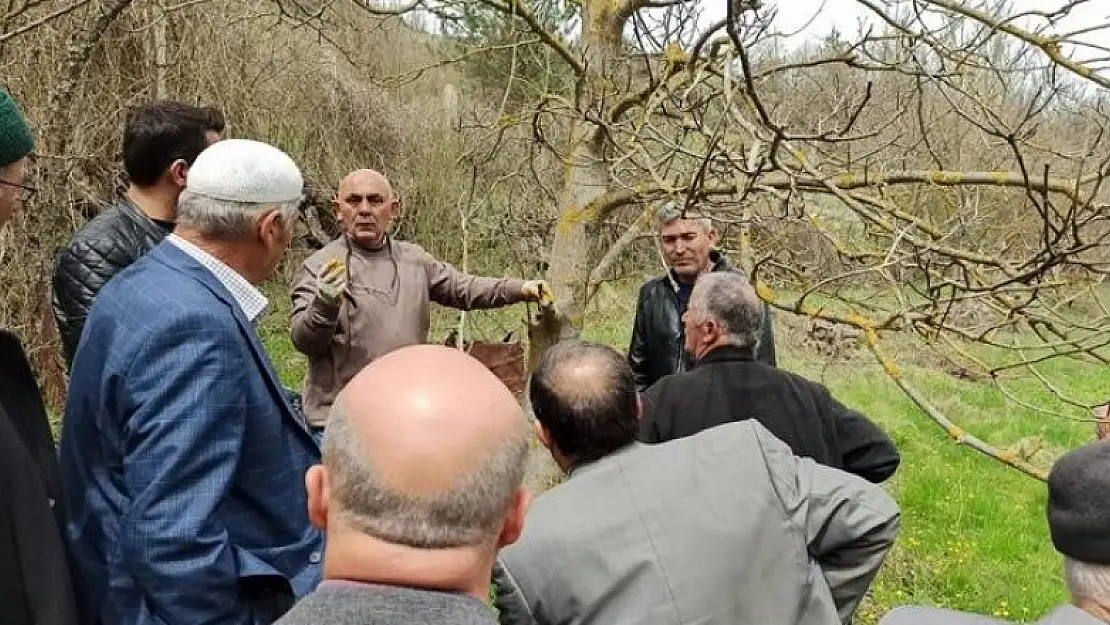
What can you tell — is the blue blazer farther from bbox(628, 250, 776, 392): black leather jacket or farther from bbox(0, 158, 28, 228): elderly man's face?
bbox(628, 250, 776, 392): black leather jacket

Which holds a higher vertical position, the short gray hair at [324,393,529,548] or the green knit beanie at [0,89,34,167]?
the green knit beanie at [0,89,34,167]

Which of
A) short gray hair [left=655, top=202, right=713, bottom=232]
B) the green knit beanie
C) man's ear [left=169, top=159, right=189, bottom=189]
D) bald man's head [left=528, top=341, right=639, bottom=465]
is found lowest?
bald man's head [left=528, top=341, right=639, bottom=465]

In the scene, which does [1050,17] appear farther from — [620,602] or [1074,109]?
[620,602]

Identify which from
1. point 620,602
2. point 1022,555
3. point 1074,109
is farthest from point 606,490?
point 1022,555

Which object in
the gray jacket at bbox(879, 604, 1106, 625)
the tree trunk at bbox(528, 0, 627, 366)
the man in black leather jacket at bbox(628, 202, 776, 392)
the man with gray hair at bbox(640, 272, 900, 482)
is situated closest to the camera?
the gray jacket at bbox(879, 604, 1106, 625)

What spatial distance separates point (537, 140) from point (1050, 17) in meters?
1.81

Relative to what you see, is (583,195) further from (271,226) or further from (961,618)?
(961,618)

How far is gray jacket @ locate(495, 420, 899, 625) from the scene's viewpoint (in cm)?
179

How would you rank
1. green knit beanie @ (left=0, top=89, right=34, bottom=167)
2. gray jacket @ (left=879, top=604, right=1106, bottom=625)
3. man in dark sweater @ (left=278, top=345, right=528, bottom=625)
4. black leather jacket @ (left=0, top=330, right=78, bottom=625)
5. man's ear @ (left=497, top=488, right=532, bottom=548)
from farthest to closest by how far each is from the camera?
green knit beanie @ (left=0, top=89, right=34, bottom=167) < black leather jacket @ (left=0, top=330, right=78, bottom=625) < gray jacket @ (left=879, top=604, right=1106, bottom=625) < man's ear @ (left=497, top=488, right=532, bottom=548) < man in dark sweater @ (left=278, top=345, right=528, bottom=625)

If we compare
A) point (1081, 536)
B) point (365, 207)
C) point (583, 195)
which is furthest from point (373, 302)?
point (1081, 536)

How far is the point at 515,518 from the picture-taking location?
3.50 feet

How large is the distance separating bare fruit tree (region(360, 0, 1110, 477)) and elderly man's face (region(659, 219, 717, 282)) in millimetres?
112

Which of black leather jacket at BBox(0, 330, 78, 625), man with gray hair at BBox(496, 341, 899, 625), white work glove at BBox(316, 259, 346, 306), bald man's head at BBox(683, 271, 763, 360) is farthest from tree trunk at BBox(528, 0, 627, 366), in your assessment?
black leather jacket at BBox(0, 330, 78, 625)

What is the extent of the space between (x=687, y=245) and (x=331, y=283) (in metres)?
1.46
